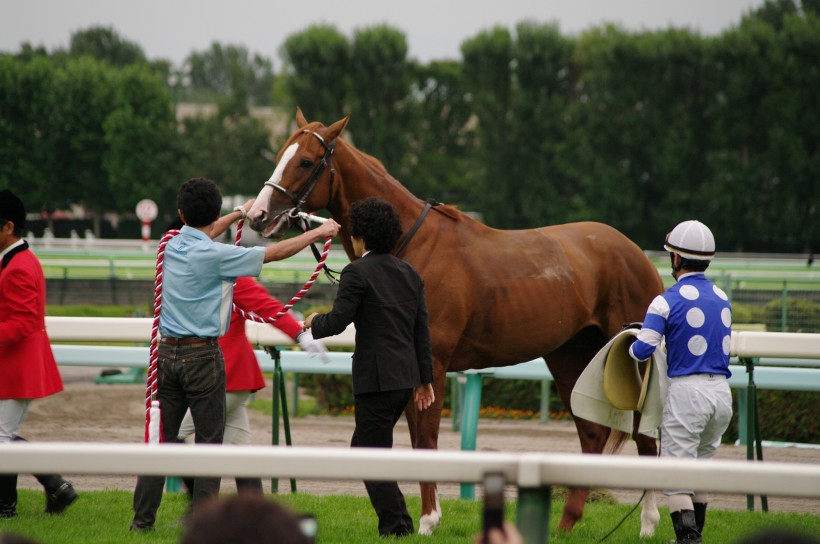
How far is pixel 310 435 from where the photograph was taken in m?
8.29

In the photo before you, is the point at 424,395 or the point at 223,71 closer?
the point at 424,395

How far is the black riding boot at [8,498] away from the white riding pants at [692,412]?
308cm

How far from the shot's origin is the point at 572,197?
137 feet

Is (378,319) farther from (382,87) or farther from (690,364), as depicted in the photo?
(382,87)

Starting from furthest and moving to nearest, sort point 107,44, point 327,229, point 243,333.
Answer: point 107,44 < point 243,333 < point 327,229

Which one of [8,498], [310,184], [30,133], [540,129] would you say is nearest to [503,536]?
[310,184]

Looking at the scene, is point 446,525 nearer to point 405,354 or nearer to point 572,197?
point 405,354

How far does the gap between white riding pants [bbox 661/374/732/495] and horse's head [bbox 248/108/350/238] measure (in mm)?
2018

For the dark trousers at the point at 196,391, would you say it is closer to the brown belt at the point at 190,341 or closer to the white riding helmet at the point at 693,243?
the brown belt at the point at 190,341

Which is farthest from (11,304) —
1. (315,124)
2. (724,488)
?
(724,488)

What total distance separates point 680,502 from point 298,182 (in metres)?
2.39

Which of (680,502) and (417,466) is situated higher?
(417,466)

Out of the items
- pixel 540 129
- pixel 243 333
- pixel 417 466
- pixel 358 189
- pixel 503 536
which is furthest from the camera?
pixel 540 129

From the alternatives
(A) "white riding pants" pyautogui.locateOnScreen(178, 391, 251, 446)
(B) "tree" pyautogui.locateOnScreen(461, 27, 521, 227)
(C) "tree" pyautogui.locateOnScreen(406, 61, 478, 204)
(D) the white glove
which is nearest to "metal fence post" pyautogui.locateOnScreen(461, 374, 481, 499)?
(A) "white riding pants" pyautogui.locateOnScreen(178, 391, 251, 446)
